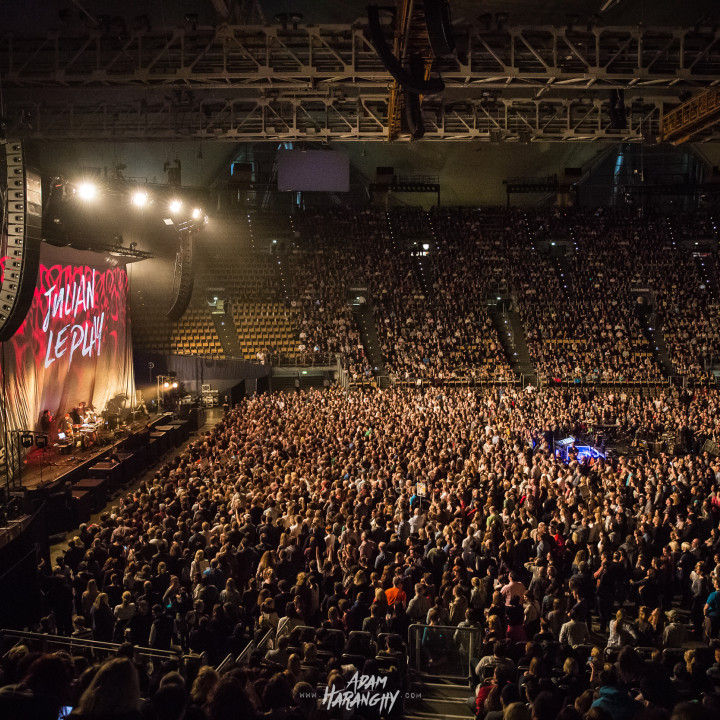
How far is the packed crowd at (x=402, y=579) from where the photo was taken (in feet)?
16.5

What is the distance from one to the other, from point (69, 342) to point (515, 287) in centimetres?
1996

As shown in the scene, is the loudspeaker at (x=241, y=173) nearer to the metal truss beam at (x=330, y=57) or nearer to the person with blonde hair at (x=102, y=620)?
the metal truss beam at (x=330, y=57)

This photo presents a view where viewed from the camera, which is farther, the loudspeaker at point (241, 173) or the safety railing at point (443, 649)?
the loudspeaker at point (241, 173)

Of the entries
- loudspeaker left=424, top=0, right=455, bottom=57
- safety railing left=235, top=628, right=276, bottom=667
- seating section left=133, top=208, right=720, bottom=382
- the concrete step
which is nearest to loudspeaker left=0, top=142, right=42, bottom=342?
loudspeaker left=424, top=0, right=455, bottom=57

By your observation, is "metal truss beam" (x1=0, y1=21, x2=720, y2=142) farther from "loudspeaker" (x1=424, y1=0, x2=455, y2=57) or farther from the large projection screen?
the large projection screen

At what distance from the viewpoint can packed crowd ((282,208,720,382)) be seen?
2867 centimetres

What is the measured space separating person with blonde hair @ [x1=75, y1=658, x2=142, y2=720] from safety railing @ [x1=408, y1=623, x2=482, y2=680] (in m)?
3.62

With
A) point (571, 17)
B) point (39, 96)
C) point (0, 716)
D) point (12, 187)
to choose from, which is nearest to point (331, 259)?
point (39, 96)

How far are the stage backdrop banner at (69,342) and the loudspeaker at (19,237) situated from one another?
4634 millimetres

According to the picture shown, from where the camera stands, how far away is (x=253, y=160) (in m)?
36.1

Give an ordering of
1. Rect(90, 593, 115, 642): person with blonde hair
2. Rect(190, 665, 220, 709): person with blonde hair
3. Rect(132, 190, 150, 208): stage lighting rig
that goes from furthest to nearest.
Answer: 1. Rect(132, 190, 150, 208): stage lighting rig
2. Rect(90, 593, 115, 642): person with blonde hair
3. Rect(190, 665, 220, 709): person with blonde hair

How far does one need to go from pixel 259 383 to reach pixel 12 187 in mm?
17106

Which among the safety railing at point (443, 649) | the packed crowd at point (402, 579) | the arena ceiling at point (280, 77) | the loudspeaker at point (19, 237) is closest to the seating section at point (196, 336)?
the arena ceiling at point (280, 77)

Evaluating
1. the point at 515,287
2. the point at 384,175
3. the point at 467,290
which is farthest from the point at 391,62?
the point at 384,175
